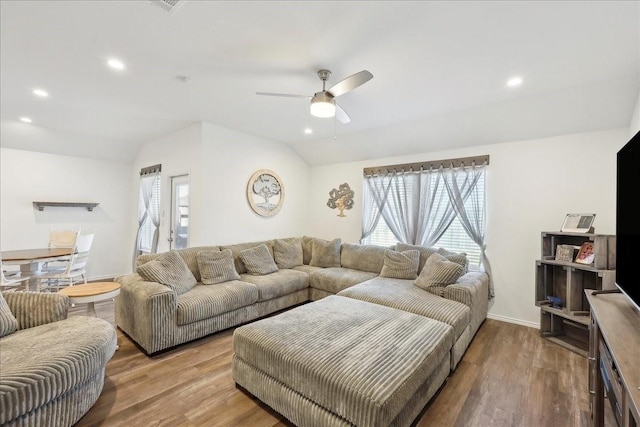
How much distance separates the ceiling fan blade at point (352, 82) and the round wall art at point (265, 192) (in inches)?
106

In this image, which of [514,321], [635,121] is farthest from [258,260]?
[635,121]

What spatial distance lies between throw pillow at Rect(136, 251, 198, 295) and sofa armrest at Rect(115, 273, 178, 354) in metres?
0.09

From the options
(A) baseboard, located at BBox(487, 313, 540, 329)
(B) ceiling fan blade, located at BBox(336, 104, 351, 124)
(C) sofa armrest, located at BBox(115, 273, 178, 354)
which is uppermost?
(B) ceiling fan blade, located at BBox(336, 104, 351, 124)

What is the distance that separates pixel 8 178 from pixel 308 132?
5.00 metres

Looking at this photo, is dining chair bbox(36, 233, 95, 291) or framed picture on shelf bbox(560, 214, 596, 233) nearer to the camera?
framed picture on shelf bbox(560, 214, 596, 233)

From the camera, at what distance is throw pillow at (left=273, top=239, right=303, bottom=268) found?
14.5 ft

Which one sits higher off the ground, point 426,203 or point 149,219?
point 426,203

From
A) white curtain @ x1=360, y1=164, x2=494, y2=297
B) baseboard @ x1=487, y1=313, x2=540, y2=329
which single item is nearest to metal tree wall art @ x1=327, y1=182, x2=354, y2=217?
white curtain @ x1=360, y1=164, x2=494, y2=297

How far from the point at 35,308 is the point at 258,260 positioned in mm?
2299

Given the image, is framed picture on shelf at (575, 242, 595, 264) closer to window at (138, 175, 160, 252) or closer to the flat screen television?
the flat screen television

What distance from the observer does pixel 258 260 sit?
400 centimetres

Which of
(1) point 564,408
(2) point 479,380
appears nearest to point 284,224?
(2) point 479,380

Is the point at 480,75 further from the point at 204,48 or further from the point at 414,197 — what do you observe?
the point at 204,48

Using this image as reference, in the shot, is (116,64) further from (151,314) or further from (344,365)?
(344,365)
